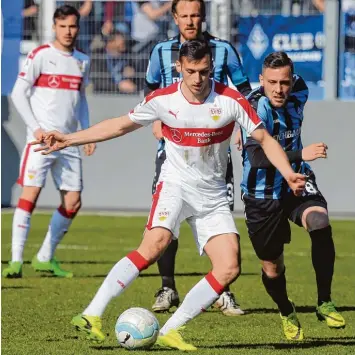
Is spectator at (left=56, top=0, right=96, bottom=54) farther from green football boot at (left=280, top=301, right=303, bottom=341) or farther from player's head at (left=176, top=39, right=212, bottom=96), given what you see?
player's head at (left=176, top=39, right=212, bottom=96)

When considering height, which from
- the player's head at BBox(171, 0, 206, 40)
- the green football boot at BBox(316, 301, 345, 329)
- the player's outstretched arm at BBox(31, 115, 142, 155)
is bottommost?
Result: the green football boot at BBox(316, 301, 345, 329)

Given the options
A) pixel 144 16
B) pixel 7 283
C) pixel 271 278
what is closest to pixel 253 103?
pixel 271 278

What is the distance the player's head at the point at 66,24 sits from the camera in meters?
11.2

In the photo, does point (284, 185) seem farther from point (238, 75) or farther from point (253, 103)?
point (238, 75)

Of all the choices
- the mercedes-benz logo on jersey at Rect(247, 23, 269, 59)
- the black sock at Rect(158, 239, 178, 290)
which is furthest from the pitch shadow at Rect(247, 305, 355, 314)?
the mercedes-benz logo on jersey at Rect(247, 23, 269, 59)

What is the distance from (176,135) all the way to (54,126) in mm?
4260

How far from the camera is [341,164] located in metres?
18.3

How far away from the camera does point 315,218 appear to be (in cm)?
833

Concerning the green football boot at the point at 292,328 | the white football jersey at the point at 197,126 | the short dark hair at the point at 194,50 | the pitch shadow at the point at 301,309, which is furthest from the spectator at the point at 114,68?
the short dark hair at the point at 194,50

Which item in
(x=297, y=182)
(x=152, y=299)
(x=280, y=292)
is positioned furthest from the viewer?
(x=152, y=299)

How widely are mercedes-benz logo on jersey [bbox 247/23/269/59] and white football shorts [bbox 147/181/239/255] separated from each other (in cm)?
1058

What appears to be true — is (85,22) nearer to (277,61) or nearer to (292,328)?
(277,61)

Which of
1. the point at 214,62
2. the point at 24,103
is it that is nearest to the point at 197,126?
the point at 214,62

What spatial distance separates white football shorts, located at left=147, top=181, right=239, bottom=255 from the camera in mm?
7539
